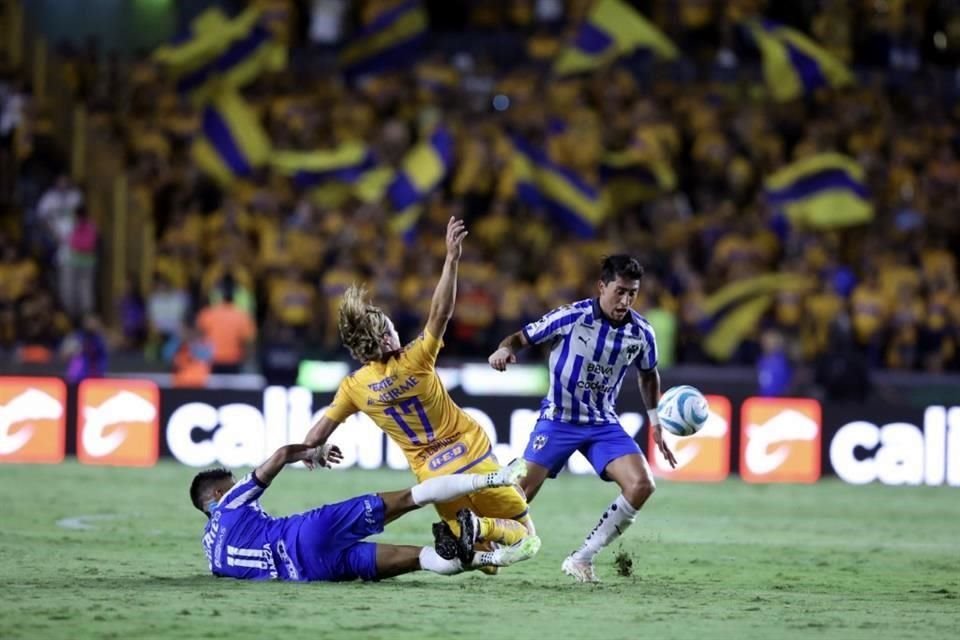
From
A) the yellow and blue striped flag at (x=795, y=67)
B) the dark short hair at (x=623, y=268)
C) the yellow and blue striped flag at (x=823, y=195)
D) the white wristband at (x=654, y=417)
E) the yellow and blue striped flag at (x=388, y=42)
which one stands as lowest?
the white wristband at (x=654, y=417)

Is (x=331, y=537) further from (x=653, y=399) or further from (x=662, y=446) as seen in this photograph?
(x=653, y=399)

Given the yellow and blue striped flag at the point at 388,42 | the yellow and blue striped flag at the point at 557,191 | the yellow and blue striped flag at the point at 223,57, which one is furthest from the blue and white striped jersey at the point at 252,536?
the yellow and blue striped flag at the point at 388,42

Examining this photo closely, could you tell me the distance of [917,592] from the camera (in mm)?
10477

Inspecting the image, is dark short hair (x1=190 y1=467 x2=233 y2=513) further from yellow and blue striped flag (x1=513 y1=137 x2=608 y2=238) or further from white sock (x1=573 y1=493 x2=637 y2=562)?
yellow and blue striped flag (x1=513 y1=137 x2=608 y2=238)

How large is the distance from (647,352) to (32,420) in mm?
10432

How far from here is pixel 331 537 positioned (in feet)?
31.9

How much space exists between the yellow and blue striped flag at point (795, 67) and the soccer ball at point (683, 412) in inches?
607

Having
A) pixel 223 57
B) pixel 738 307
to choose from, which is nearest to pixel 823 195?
pixel 738 307

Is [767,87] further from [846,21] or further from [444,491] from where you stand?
[444,491]

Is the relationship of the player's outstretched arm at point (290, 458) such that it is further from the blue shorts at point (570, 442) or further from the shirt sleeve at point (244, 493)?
the blue shorts at point (570, 442)

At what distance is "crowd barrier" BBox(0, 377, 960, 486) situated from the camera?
18.9 meters

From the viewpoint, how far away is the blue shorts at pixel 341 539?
→ 968 centimetres

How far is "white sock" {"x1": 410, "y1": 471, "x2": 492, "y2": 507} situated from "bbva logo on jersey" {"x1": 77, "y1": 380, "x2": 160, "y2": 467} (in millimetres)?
10156

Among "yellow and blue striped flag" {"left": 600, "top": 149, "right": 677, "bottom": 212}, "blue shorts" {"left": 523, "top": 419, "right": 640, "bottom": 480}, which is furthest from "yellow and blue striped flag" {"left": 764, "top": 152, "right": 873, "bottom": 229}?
"blue shorts" {"left": 523, "top": 419, "right": 640, "bottom": 480}
